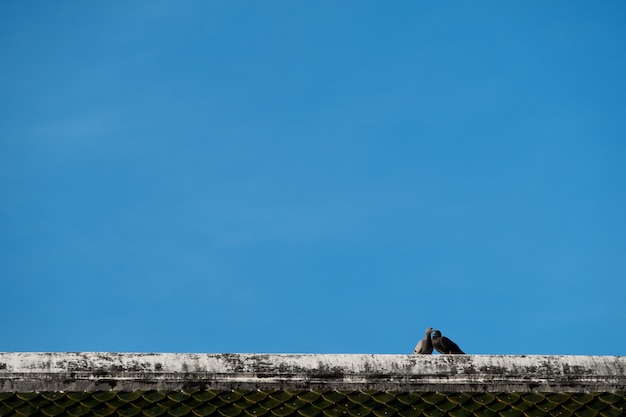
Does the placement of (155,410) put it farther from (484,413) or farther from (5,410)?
(484,413)

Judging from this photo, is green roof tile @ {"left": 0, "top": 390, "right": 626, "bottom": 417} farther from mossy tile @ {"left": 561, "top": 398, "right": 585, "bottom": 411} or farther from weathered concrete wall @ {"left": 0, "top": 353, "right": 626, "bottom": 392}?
weathered concrete wall @ {"left": 0, "top": 353, "right": 626, "bottom": 392}

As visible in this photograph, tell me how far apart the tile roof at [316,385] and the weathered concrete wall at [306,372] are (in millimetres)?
11

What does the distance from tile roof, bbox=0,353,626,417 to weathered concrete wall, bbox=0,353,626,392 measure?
11 millimetres

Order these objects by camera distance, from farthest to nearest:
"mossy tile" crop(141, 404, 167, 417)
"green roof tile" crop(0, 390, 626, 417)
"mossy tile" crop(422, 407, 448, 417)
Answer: "mossy tile" crop(422, 407, 448, 417)
"green roof tile" crop(0, 390, 626, 417)
"mossy tile" crop(141, 404, 167, 417)

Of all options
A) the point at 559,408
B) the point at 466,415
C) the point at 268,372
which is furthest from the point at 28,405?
the point at 559,408

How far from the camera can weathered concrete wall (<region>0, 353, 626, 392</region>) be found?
14406mm

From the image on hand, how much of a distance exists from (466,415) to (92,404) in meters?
4.05

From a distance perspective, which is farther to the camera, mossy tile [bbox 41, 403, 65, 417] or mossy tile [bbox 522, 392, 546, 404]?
mossy tile [bbox 522, 392, 546, 404]

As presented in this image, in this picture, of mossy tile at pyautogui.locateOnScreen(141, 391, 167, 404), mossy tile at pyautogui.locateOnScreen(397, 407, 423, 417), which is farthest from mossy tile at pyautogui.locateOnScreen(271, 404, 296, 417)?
mossy tile at pyautogui.locateOnScreen(141, 391, 167, 404)

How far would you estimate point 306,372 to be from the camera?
14.6 meters

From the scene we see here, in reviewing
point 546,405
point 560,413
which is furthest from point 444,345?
point 560,413

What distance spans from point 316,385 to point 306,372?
20cm

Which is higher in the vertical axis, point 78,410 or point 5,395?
point 5,395

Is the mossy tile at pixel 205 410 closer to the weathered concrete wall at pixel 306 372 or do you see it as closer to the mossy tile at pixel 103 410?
the weathered concrete wall at pixel 306 372
